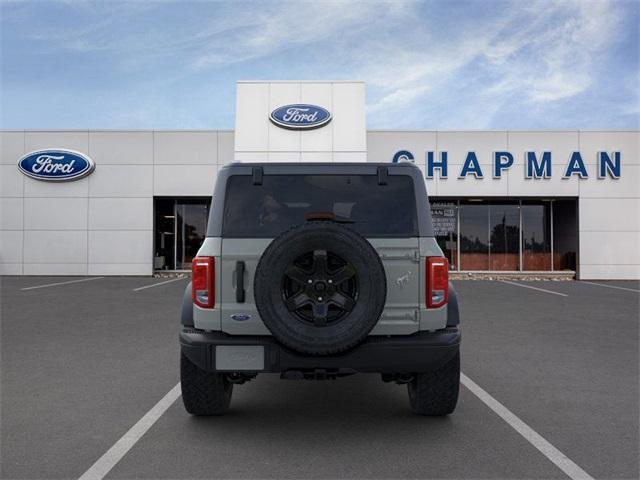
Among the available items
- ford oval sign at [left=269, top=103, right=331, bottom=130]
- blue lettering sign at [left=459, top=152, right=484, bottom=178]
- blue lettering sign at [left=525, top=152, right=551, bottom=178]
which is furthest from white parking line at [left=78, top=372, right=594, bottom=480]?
blue lettering sign at [left=525, top=152, right=551, bottom=178]

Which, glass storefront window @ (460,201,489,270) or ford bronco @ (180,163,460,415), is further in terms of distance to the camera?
glass storefront window @ (460,201,489,270)

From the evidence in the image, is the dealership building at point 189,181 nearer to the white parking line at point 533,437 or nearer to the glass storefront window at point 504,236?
the glass storefront window at point 504,236

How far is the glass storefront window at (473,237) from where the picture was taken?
22797 mm

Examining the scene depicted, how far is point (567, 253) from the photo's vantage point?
22.6m

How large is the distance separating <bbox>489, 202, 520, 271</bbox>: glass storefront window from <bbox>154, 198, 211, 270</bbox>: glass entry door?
12.3m

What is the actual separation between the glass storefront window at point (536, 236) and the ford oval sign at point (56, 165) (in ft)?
59.7

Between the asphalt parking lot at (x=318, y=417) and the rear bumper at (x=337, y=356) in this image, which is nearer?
the asphalt parking lot at (x=318, y=417)

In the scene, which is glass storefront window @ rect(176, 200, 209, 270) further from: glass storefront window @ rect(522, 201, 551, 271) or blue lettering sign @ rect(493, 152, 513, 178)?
glass storefront window @ rect(522, 201, 551, 271)

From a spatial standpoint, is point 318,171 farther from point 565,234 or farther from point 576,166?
point 565,234

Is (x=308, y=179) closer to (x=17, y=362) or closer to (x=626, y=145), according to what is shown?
(x=17, y=362)

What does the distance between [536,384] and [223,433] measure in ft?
10.9

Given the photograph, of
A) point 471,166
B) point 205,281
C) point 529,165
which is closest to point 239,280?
point 205,281

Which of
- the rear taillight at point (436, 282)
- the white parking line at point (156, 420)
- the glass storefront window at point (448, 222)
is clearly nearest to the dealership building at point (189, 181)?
the glass storefront window at point (448, 222)

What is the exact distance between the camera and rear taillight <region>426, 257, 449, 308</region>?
3783mm
